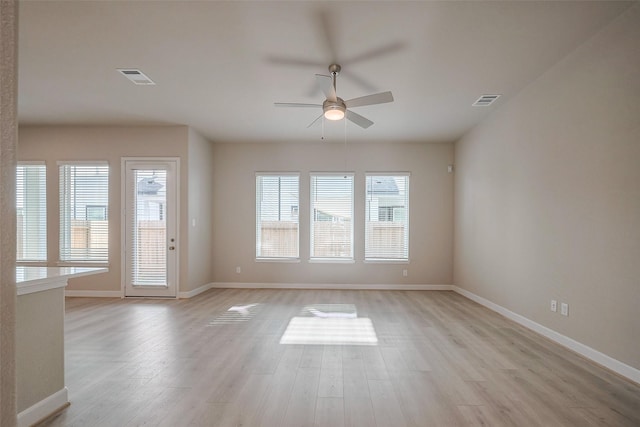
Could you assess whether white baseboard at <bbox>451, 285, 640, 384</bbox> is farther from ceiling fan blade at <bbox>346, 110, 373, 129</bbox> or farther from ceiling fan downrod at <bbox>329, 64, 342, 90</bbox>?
ceiling fan downrod at <bbox>329, 64, 342, 90</bbox>

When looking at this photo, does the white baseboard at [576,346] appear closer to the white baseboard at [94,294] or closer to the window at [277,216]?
the window at [277,216]

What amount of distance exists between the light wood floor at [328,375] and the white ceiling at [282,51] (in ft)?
9.62

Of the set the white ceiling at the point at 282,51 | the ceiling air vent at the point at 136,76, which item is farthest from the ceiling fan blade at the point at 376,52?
the ceiling air vent at the point at 136,76

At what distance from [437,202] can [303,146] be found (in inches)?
114

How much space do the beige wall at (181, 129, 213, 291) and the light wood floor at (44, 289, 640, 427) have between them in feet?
4.63

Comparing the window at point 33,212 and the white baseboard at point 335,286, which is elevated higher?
the window at point 33,212

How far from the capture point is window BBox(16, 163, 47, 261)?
5688mm

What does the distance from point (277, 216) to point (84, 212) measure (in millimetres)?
3368

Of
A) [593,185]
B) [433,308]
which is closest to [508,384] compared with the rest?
[593,185]

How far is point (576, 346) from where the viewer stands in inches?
126

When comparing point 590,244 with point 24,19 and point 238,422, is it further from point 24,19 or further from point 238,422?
point 24,19

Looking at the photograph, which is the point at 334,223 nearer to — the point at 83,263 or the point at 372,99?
the point at 372,99

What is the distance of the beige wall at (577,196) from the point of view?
268 cm

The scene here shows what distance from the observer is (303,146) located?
6.61 m
